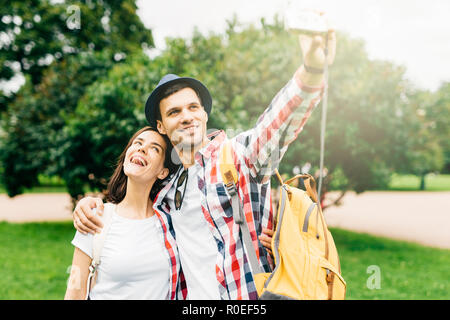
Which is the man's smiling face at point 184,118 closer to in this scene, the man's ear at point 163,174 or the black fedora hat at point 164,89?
the black fedora hat at point 164,89

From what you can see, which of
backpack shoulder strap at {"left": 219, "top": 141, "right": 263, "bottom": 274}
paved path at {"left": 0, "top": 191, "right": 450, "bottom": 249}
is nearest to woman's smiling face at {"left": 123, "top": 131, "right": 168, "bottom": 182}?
backpack shoulder strap at {"left": 219, "top": 141, "right": 263, "bottom": 274}

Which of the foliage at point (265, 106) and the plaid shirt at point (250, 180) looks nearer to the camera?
the plaid shirt at point (250, 180)

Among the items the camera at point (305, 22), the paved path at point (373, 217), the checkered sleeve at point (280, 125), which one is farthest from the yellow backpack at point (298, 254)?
the paved path at point (373, 217)

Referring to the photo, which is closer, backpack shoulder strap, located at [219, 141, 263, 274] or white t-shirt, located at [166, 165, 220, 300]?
backpack shoulder strap, located at [219, 141, 263, 274]

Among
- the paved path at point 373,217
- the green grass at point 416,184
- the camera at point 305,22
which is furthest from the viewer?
the green grass at point 416,184

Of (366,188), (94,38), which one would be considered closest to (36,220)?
(94,38)

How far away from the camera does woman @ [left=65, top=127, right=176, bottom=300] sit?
2152 mm

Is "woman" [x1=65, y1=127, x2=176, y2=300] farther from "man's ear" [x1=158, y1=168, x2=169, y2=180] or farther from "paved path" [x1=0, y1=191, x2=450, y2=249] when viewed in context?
"paved path" [x1=0, y1=191, x2=450, y2=249]

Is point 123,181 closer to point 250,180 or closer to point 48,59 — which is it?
point 250,180

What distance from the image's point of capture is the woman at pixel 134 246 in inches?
84.7

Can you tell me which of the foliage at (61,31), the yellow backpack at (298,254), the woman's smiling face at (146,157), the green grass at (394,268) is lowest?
the green grass at (394,268)

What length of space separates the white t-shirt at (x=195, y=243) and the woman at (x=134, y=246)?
0.45ft

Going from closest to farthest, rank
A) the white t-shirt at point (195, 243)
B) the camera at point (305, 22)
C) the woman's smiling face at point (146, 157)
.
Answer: the camera at point (305, 22), the white t-shirt at point (195, 243), the woman's smiling face at point (146, 157)

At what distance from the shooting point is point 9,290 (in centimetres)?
622
